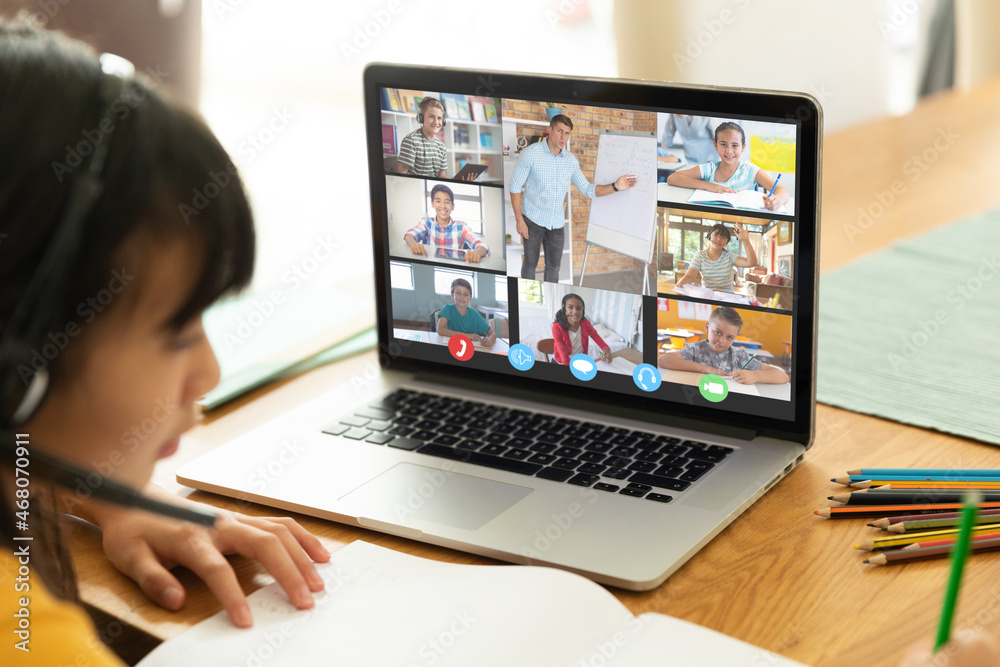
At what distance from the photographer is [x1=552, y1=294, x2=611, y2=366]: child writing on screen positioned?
2.88 ft

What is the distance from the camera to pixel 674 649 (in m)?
0.58

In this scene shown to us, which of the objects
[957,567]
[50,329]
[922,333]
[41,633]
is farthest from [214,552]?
[922,333]

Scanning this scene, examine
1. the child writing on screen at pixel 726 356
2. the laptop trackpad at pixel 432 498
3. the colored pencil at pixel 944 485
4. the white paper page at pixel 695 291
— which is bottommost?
the laptop trackpad at pixel 432 498

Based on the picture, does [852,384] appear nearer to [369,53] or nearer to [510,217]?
[510,217]

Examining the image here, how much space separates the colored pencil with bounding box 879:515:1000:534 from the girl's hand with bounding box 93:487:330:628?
41 centimetres

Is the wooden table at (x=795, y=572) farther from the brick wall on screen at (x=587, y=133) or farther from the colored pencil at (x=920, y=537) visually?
the brick wall on screen at (x=587, y=133)

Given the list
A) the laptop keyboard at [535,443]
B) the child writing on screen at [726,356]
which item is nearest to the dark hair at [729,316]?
the child writing on screen at [726,356]

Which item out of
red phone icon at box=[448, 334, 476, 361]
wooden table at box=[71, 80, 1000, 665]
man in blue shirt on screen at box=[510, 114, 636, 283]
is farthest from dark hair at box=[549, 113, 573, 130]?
wooden table at box=[71, 80, 1000, 665]

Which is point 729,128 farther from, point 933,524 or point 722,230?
point 933,524

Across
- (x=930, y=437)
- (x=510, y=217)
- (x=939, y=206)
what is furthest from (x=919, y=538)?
(x=939, y=206)

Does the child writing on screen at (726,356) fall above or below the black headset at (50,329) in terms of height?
below

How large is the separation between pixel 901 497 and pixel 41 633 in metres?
0.58

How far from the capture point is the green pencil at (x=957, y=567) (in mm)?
415

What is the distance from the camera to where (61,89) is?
1.59 ft
